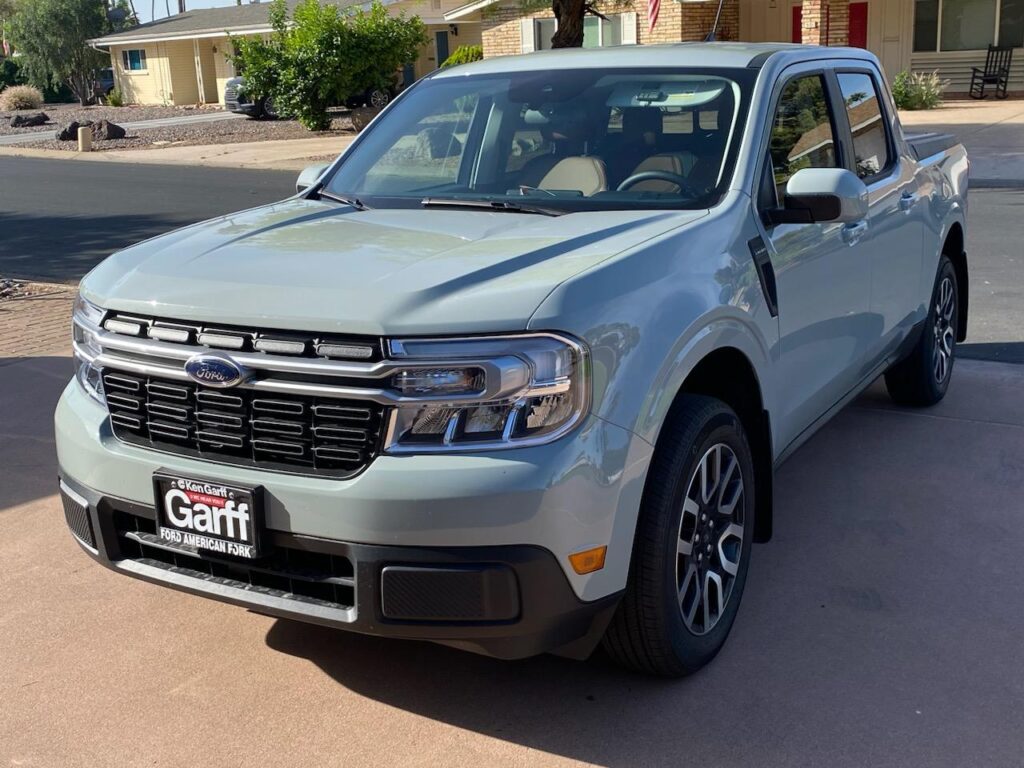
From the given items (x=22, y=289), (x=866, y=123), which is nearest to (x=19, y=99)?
(x=22, y=289)

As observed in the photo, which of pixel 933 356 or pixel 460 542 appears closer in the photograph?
pixel 460 542

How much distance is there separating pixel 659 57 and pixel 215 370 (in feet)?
7.67

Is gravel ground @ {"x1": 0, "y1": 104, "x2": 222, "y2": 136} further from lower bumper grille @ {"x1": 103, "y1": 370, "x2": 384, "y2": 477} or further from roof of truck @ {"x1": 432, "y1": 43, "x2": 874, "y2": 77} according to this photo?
lower bumper grille @ {"x1": 103, "y1": 370, "x2": 384, "y2": 477}

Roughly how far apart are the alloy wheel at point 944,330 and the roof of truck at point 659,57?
5.31 ft

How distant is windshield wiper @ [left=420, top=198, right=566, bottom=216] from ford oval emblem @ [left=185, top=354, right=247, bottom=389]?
4.42ft

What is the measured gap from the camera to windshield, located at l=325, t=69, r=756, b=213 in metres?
4.02

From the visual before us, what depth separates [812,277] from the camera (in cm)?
412

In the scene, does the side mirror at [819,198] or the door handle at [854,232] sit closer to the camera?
the side mirror at [819,198]

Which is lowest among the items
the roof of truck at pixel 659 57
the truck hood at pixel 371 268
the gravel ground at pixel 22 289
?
the gravel ground at pixel 22 289

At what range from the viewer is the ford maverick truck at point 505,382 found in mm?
2812

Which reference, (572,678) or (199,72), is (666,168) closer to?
(572,678)

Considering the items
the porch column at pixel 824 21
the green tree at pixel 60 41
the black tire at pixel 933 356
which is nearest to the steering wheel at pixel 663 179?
the black tire at pixel 933 356

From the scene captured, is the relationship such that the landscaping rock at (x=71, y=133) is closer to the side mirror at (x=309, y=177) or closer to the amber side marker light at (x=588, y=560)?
the side mirror at (x=309, y=177)

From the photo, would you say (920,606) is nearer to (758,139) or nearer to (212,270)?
(758,139)
